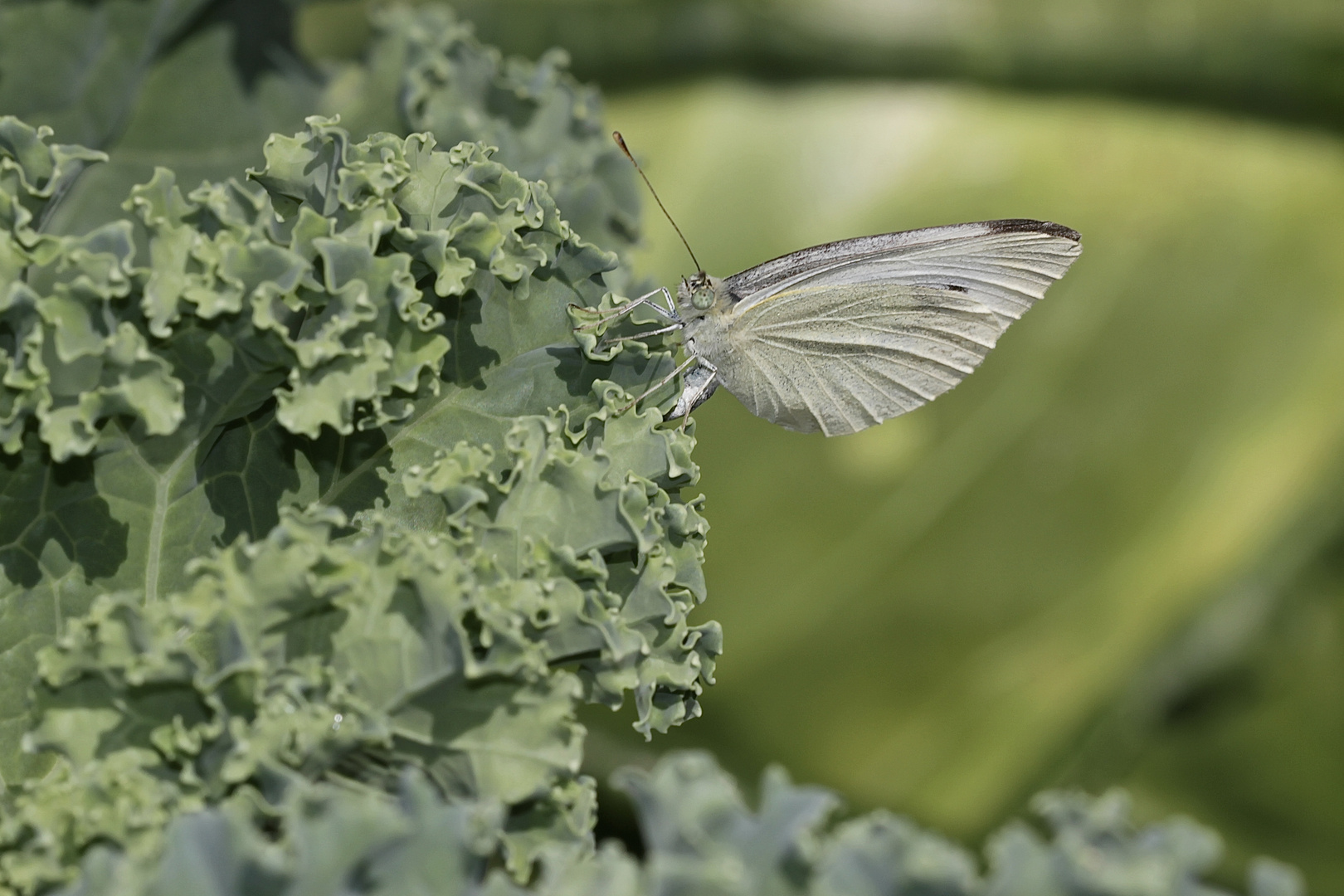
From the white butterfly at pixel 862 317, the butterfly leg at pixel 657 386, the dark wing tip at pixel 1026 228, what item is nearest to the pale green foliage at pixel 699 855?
the butterfly leg at pixel 657 386

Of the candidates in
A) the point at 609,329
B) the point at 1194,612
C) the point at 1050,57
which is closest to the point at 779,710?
the point at 1194,612

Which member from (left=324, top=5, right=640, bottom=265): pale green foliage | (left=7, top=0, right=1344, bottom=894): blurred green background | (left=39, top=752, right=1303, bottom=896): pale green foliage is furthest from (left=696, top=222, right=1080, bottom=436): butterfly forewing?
(left=7, top=0, right=1344, bottom=894): blurred green background

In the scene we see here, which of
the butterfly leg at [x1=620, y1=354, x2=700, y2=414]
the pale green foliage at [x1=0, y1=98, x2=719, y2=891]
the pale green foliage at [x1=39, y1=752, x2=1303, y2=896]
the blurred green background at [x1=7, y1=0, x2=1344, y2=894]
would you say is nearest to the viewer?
the pale green foliage at [x1=39, y1=752, x2=1303, y2=896]

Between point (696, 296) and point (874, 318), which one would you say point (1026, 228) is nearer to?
point (874, 318)

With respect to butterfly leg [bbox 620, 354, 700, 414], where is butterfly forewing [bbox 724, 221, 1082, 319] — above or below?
above

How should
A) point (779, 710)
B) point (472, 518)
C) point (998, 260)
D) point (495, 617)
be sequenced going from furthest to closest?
1. point (779, 710)
2. point (998, 260)
3. point (472, 518)
4. point (495, 617)

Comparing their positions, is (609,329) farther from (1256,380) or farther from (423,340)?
(1256,380)

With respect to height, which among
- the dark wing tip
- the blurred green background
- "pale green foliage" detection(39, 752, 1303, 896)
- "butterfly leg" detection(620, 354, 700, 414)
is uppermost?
the blurred green background

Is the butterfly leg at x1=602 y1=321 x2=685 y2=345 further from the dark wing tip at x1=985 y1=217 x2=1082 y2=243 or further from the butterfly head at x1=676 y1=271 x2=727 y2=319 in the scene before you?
the dark wing tip at x1=985 y1=217 x2=1082 y2=243
